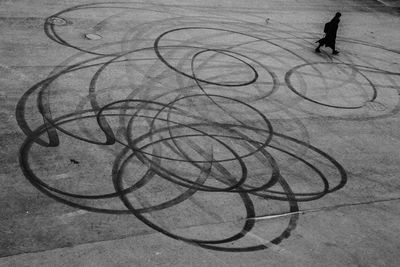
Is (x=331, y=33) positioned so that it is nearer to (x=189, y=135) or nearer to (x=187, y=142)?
(x=189, y=135)

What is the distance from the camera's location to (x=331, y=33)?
1859cm

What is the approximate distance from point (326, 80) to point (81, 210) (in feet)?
36.8

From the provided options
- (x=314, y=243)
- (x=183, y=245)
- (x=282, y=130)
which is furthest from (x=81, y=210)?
(x=282, y=130)

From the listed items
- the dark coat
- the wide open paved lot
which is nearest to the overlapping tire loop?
the wide open paved lot

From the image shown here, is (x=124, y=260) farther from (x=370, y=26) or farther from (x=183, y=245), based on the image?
(x=370, y=26)

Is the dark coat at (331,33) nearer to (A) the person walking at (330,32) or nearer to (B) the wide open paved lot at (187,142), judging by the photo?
(A) the person walking at (330,32)

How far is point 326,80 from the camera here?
16984mm

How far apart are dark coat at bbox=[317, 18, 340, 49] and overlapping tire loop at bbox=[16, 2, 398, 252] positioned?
2.60 metres

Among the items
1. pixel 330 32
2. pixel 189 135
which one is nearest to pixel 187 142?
pixel 189 135

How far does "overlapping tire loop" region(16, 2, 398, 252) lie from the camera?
10.3 meters

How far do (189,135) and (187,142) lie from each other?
358 mm

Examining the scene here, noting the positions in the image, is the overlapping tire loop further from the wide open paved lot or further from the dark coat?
the dark coat

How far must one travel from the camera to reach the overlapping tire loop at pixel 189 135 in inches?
405

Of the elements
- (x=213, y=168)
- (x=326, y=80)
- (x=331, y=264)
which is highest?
(x=326, y=80)
